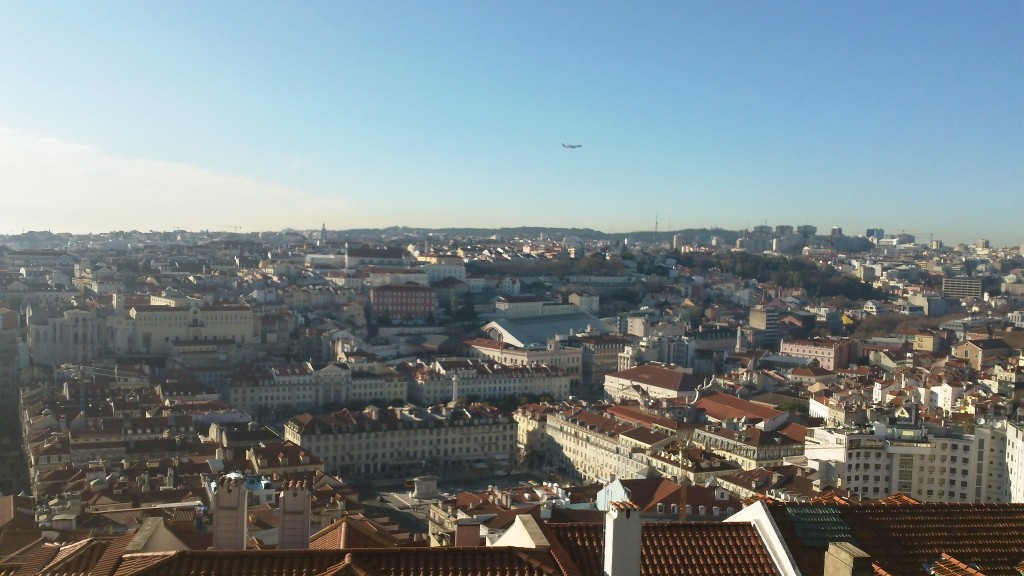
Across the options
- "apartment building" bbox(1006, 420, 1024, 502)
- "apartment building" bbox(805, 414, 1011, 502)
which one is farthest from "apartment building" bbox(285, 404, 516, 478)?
"apartment building" bbox(1006, 420, 1024, 502)

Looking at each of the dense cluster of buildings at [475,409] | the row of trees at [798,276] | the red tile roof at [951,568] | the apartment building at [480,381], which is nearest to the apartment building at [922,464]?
the dense cluster of buildings at [475,409]

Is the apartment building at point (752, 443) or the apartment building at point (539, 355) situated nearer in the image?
the apartment building at point (752, 443)

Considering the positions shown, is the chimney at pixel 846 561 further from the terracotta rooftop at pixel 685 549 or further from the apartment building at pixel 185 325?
the apartment building at pixel 185 325

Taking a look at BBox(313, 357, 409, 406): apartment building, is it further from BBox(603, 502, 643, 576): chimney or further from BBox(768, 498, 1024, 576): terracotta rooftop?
BBox(603, 502, 643, 576): chimney

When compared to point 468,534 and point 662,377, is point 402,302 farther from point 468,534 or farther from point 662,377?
point 468,534

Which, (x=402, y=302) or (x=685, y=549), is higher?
(x=685, y=549)

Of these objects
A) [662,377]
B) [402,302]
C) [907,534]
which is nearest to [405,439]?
[662,377]
